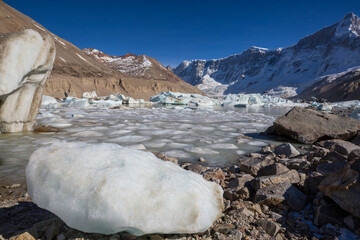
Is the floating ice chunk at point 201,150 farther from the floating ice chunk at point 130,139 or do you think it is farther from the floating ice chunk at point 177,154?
the floating ice chunk at point 130,139

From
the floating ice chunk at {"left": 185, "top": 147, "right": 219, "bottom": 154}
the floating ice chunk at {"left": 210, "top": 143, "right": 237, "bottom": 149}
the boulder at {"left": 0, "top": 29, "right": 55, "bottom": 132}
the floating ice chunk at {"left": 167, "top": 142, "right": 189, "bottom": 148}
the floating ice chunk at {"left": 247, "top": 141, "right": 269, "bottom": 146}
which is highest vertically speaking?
the boulder at {"left": 0, "top": 29, "right": 55, "bottom": 132}

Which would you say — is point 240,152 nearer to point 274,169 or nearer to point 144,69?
point 274,169

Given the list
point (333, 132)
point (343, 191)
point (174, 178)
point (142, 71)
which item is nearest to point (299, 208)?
point (343, 191)

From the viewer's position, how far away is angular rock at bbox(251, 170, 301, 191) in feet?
5.67

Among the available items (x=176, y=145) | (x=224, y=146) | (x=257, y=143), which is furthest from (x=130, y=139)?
(x=257, y=143)

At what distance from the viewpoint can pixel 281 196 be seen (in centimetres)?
155

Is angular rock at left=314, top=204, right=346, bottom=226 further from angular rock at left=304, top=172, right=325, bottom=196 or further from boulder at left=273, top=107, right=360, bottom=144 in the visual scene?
boulder at left=273, top=107, right=360, bottom=144

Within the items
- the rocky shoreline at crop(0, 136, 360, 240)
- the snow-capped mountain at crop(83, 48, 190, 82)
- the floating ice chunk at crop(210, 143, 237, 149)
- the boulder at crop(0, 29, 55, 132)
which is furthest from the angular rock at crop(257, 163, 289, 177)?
the snow-capped mountain at crop(83, 48, 190, 82)

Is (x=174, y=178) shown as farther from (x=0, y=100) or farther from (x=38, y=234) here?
(x=0, y=100)

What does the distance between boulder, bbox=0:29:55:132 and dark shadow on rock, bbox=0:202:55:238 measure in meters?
2.68

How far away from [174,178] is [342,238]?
0.92 m

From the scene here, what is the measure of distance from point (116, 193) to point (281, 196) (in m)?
1.12

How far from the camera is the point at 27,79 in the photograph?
404 cm

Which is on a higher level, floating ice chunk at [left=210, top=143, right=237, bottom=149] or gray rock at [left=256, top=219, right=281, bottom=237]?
gray rock at [left=256, top=219, right=281, bottom=237]
